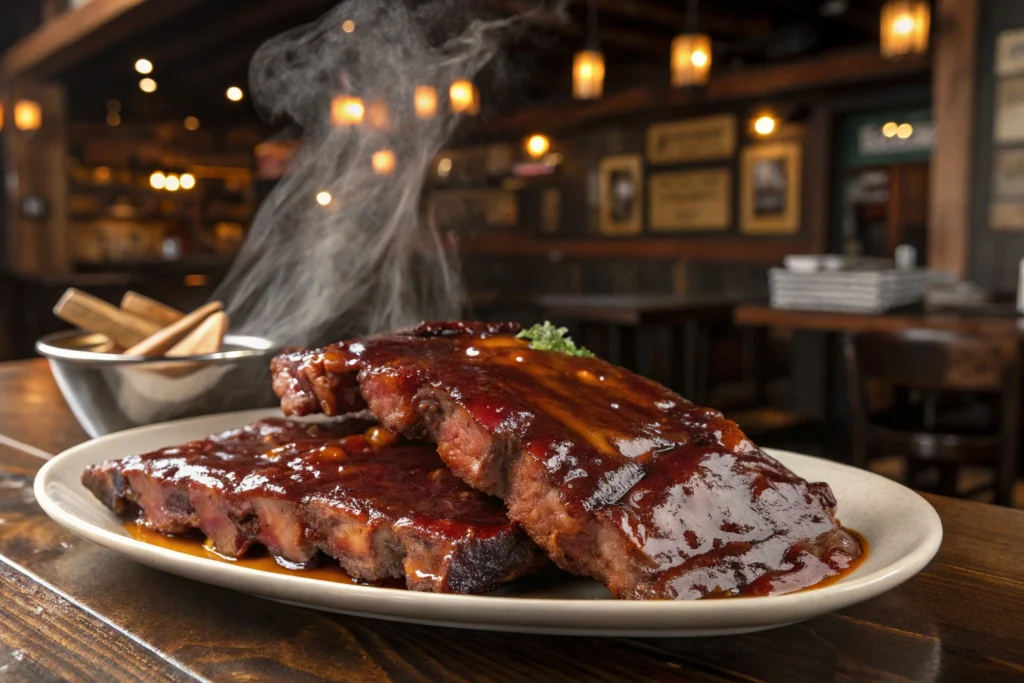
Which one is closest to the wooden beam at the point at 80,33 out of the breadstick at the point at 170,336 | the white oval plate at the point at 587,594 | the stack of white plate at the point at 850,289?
the stack of white plate at the point at 850,289

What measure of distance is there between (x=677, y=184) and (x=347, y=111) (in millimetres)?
8577

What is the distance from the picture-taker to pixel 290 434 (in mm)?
1107

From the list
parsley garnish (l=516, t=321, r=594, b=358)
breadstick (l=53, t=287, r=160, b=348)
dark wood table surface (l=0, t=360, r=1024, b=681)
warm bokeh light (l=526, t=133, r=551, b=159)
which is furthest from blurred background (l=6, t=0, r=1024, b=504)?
dark wood table surface (l=0, t=360, r=1024, b=681)

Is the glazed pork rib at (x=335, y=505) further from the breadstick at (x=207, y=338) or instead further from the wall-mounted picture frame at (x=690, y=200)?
the wall-mounted picture frame at (x=690, y=200)

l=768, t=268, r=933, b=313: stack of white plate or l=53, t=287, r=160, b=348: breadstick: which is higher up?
l=53, t=287, r=160, b=348: breadstick

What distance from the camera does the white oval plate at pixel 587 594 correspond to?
0.64 meters

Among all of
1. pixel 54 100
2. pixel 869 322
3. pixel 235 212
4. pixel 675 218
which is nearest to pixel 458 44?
pixel 869 322

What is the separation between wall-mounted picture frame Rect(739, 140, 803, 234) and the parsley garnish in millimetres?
8561

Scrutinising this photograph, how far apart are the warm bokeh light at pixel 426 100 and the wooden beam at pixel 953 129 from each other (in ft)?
17.9

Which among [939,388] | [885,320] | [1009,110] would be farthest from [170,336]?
[1009,110]

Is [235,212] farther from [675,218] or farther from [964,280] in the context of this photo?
[964,280]

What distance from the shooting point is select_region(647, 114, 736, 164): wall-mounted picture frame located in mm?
9680

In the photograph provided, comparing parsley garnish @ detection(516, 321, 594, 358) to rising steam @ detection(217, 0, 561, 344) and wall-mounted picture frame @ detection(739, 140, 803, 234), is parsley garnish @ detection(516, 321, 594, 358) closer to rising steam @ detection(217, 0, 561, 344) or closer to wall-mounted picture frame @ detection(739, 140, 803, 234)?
rising steam @ detection(217, 0, 561, 344)

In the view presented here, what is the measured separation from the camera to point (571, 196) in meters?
11.9
